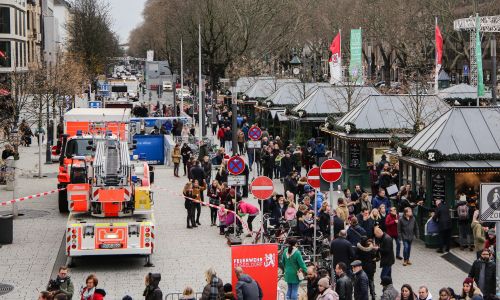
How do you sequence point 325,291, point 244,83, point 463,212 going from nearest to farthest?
1. point 325,291
2. point 463,212
3. point 244,83

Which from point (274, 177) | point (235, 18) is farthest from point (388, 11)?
point (274, 177)

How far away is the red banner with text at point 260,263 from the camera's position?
1574 centimetres

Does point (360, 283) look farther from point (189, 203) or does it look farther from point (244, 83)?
point (244, 83)

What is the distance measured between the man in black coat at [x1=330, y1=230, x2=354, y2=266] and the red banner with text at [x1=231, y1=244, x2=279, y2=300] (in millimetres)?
1630

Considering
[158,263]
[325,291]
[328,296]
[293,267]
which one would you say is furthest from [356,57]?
[328,296]

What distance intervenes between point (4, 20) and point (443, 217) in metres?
53.1

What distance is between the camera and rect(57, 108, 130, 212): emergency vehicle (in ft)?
90.0

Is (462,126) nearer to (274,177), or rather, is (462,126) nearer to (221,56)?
(274,177)

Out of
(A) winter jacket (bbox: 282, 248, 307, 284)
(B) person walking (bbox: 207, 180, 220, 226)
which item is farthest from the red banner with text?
(B) person walking (bbox: 207, 180, 220, 226)

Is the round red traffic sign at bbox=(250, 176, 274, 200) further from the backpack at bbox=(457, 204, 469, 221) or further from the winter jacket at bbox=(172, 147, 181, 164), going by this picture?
the winter jacket at bbox=(172, 147, 181, 164)

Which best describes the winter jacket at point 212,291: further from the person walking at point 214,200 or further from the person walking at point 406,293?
the person walking at point 214,200

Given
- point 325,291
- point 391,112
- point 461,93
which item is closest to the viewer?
point 325,291

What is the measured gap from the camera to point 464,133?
2314 cm

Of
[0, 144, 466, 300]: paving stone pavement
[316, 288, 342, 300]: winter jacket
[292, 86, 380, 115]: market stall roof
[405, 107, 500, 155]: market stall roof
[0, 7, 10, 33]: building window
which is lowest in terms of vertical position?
[0, 144, 466, 300]: paving stone pavement
